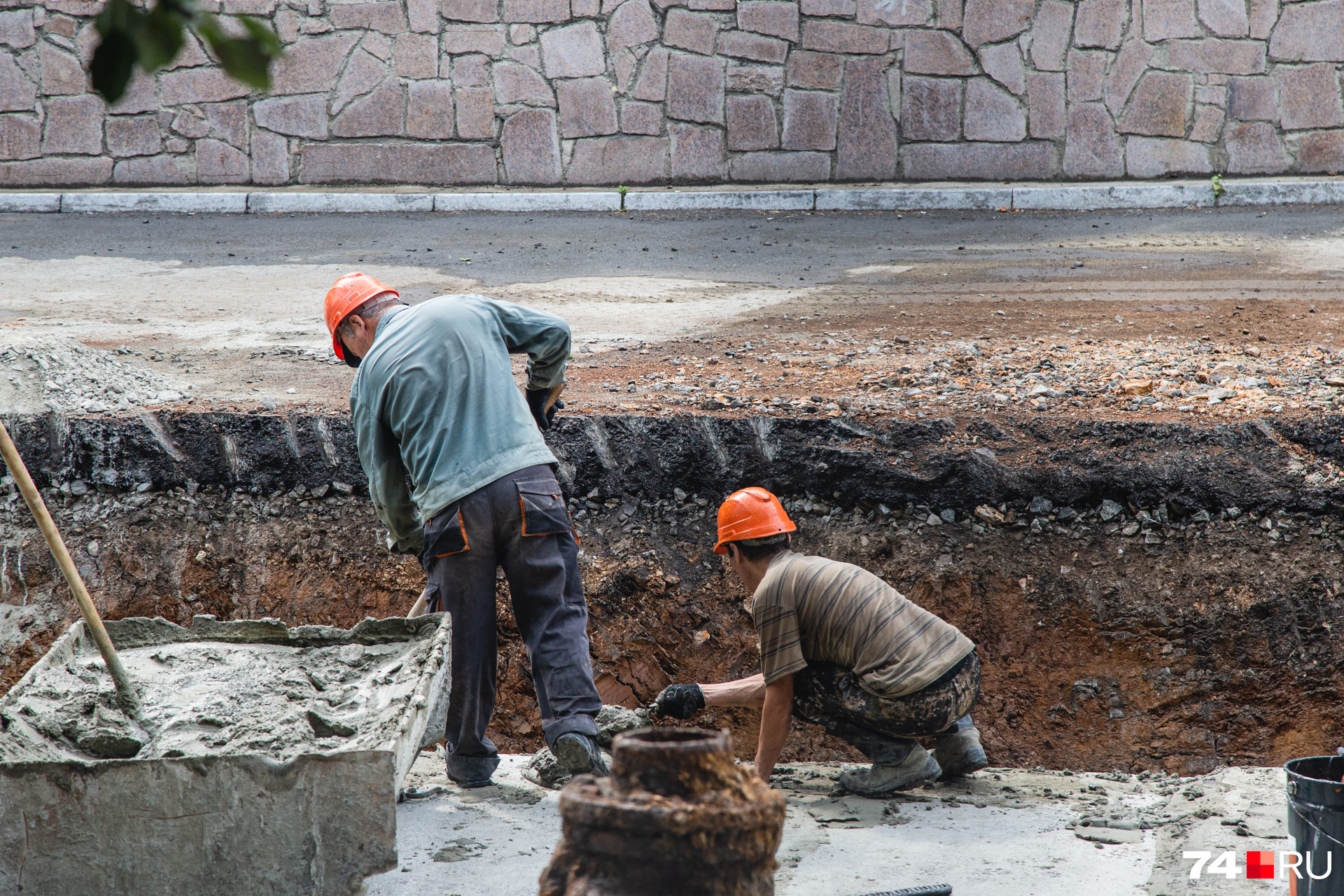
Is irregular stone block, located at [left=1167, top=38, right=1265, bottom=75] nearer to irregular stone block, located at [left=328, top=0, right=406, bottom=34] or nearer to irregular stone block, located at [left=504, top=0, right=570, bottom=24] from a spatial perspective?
irregular stone block, located at [left=504, top=0, right=570, bottom=24]

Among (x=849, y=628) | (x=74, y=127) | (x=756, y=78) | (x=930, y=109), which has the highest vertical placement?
(x=756, y=78)

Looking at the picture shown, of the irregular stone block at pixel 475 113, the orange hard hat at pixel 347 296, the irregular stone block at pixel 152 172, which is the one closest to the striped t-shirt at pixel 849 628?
the orange hard hat at pixel 347 296

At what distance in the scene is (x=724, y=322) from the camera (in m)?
6.79

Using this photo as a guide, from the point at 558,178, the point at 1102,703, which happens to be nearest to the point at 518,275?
the point at 558,178

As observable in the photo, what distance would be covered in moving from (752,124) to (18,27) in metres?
7.38

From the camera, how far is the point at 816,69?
1027 cm

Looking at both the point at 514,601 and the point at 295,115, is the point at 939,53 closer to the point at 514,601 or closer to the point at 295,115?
the point at 295,115

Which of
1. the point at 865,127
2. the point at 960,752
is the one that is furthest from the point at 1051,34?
the point at 960,752

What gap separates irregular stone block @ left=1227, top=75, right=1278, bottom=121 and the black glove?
909cm

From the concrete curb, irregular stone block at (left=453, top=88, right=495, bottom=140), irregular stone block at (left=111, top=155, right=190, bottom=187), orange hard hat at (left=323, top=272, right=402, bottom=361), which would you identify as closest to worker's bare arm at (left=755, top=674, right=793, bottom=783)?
orange hard hat at (left=323, top=272, right=402, bottom=361)

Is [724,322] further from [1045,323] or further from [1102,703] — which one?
[1102,703]

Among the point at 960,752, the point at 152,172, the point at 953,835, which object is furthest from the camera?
the point at 152,172

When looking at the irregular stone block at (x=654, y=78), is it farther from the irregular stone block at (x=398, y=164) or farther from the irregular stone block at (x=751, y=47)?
the irregular stone block at (x=398, y=164)

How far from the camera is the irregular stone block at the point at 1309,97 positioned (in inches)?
392
